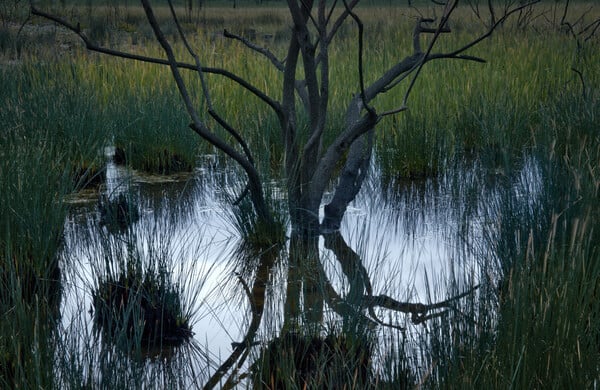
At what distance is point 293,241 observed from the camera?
4137 millimetres

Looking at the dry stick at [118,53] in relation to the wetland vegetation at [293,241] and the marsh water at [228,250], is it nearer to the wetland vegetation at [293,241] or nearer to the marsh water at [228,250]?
the wetland vegetation at [293,241]

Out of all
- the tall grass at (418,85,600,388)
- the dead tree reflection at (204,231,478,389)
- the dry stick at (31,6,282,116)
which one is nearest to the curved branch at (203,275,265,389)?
the dead tree reflection at (204,231,478,389)

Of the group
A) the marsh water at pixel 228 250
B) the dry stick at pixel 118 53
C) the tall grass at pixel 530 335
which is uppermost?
the dry stick at pixel 118 53

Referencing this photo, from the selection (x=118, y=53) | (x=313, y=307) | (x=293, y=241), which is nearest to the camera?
(x=313, y=307)

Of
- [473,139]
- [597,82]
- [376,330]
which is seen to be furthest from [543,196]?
[597,82]

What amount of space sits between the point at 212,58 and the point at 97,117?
292cm

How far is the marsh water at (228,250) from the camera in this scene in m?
2.69

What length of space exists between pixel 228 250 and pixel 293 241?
353 mm

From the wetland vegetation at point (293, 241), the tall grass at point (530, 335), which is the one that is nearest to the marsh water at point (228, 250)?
the wetland vegetation at point (293, 241)

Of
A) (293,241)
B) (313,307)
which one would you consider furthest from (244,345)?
(293,241)

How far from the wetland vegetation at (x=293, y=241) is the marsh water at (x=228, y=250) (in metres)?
0.02

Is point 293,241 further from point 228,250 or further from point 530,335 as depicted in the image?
point 530,335

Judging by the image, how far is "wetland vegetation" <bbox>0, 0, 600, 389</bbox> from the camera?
7.30ft

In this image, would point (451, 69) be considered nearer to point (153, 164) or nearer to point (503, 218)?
point (153, 164)
